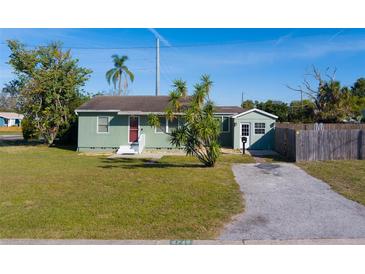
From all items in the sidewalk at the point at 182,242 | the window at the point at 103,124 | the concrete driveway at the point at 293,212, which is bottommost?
the sidewalk at the point at 182,242

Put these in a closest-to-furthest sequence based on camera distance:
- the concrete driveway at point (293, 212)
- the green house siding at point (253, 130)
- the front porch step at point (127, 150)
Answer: the concrete driveway at point (293, 212)
the front porch step at point (127, 150)
the green house siding at point (253, 130)

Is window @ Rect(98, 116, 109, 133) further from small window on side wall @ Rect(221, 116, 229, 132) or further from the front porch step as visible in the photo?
small window on side wall @ Rect(221, 116, 229, 132)

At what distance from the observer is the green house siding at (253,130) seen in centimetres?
1773

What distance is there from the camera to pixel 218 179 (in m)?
8.50

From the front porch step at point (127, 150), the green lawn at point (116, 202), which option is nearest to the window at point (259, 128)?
the front porch step at point (127, 150)

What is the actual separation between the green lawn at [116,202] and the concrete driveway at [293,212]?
1.21 feet

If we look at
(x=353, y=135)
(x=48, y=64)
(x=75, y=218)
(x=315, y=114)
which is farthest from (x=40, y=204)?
(x=315, y=114)

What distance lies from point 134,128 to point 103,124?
2027 millimetres

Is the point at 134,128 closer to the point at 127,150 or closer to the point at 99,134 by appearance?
the point at 127,150

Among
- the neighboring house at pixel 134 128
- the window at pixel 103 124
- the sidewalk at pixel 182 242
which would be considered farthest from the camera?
the window at pixel 103 124

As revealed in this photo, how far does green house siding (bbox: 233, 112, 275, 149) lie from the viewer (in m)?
17.7

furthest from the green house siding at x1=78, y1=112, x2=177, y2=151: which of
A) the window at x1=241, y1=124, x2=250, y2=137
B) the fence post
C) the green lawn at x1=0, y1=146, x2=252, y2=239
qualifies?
the fence post

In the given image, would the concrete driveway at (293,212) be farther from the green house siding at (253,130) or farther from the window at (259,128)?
the window at (259,128)

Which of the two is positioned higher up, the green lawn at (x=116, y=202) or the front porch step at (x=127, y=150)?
the front porch step at (x=127, y=150)
